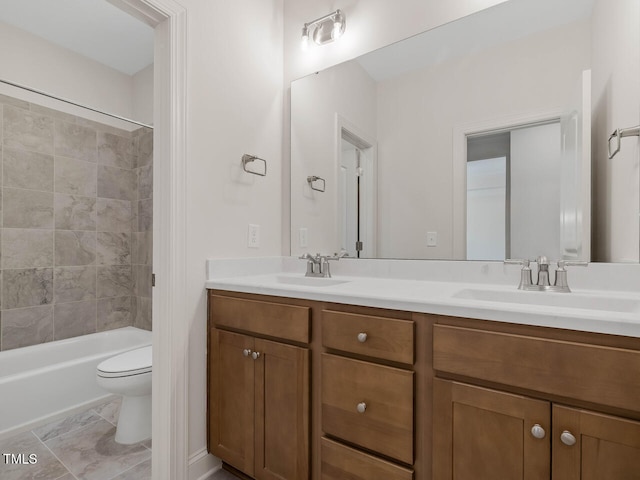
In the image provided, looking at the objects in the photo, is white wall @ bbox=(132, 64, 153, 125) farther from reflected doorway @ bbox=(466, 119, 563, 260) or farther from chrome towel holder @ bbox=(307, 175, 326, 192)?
reflected doorway @ bbox=(466, 119, 563, 260)

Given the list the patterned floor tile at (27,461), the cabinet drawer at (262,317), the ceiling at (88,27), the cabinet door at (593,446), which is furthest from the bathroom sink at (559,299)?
the ceiling at (88,27)

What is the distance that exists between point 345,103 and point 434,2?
587mm

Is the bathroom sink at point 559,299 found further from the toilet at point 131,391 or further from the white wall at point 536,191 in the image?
the toilet at point 131,391

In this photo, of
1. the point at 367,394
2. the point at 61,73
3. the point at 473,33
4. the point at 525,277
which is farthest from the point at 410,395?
the point at 61,73

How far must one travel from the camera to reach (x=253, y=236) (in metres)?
1.75

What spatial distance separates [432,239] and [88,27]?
107 inches

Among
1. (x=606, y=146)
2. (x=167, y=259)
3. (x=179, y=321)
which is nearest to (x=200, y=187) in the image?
(x=167, y=259)

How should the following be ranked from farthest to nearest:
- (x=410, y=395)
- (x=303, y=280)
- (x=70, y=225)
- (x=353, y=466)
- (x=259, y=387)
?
(x=70, y=225)
(x=303, y=280)
(x=259, y=387)
(x=353, y=466)
(x=410, y=395)

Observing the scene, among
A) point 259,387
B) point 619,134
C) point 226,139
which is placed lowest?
point 259,387

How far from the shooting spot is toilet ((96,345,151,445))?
5.65 ft

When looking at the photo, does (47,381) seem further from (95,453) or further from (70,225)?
(70,225)

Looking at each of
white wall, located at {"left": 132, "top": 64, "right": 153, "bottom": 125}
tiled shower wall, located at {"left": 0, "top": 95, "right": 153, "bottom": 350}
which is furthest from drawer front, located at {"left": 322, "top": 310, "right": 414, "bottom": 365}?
white wall, located at {"left": 132, "top": 64, "right": 153, "bottom": 125}

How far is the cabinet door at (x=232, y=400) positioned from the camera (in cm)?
132

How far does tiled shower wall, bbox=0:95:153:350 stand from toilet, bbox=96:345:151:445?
3.19 feet
